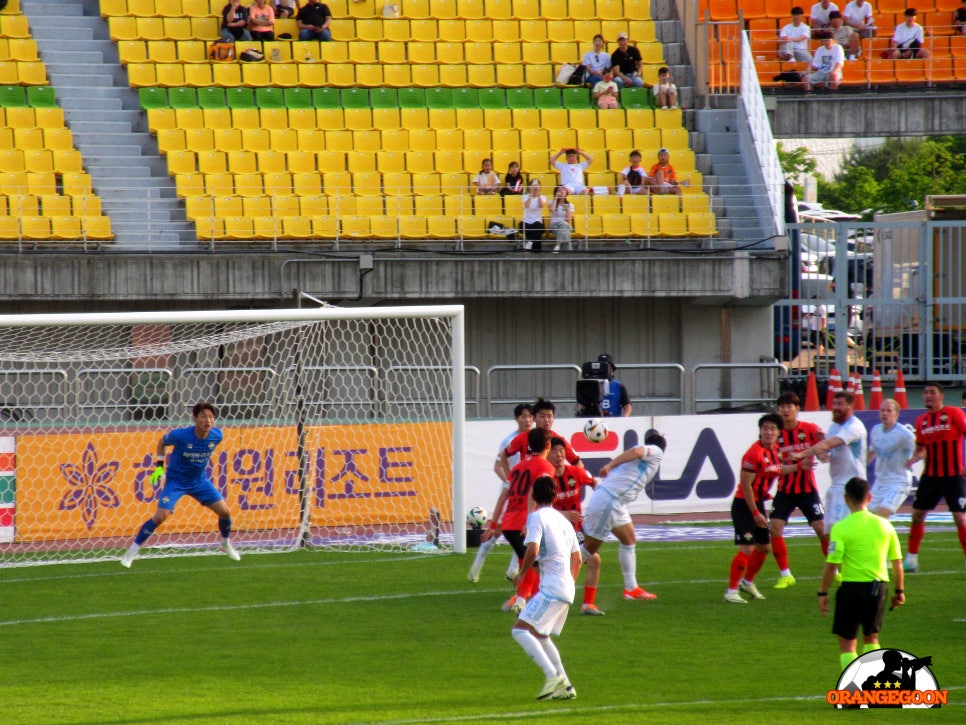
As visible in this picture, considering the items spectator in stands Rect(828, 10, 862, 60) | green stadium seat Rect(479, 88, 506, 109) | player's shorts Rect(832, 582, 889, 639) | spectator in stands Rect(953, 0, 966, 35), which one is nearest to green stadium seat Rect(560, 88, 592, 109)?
green stadium seat Rect(479, 88, 506, 109)

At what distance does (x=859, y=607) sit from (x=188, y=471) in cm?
827

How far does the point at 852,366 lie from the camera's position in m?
22.6

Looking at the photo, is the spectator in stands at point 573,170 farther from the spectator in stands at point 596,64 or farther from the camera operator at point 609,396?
the camera operator at point 609,396

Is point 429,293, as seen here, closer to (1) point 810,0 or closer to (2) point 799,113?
(2) point 799,113

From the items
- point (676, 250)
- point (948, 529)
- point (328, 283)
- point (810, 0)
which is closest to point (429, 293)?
point (328, 283)

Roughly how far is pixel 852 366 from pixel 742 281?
2.84m

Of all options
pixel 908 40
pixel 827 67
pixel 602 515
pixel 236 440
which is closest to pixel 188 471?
pixel 236 440

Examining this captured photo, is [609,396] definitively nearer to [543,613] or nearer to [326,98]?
[326,98]

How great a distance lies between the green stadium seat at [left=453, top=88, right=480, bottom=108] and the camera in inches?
987

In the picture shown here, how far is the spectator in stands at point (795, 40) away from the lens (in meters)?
25.9

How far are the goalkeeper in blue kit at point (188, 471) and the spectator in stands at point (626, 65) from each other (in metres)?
13.4

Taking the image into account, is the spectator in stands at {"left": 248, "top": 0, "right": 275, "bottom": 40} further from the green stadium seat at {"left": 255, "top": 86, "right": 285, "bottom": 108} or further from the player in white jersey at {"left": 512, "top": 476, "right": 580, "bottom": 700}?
the player in white jersey at {"left": 512, "top": 476, "right": 580, "bottom": 700}

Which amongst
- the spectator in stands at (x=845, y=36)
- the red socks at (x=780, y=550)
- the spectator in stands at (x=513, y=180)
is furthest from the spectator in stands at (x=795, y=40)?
the red socks at (x=780, y=550)

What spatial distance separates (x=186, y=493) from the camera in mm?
14781
